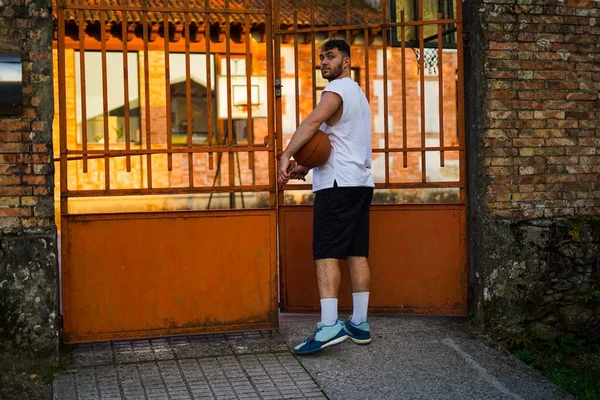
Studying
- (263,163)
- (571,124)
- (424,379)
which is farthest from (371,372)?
(263,163)

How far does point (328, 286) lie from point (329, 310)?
0.51 feet

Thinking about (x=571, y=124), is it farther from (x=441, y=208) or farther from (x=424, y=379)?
(x=424, y=379)

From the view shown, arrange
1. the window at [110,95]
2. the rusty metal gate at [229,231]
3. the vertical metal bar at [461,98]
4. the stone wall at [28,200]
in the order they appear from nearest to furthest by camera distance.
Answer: the stone wall at [28,200] → the rusty metal gate at [229,231] → the vertical metal bar at [461,98] → the window at [110,95]

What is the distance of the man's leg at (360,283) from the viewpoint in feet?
17.6

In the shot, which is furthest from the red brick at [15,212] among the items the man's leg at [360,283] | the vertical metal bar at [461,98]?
the vertical metal bar at [461,98]

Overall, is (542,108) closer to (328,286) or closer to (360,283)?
(360,283)

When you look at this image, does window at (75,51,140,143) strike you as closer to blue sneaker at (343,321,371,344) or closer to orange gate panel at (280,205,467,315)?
orange gate panel at (280,205,467,315)

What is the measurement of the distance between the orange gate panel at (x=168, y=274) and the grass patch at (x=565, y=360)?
73.5 inches

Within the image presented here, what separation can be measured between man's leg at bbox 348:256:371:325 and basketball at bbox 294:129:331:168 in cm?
70

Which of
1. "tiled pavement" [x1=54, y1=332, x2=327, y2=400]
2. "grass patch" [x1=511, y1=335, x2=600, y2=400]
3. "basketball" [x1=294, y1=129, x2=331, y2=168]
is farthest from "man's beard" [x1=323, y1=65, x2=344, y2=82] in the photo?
"grass patch" [x1=511, y1=335, x2=600, y2=400]

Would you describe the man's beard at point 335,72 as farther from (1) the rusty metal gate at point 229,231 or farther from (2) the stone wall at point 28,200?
(2) the stone wall at point 28,200

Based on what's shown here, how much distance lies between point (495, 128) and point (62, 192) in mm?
3064

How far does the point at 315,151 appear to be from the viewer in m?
5.16

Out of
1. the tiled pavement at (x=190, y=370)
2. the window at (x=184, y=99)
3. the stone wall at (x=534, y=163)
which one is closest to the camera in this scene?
the tiled pavement at (x=190, y=370)
